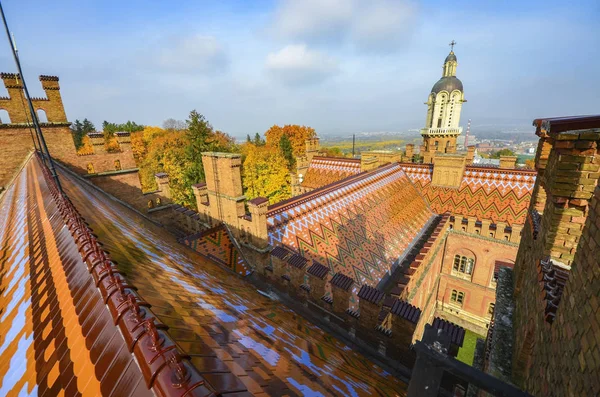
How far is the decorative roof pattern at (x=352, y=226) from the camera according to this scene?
410 inches

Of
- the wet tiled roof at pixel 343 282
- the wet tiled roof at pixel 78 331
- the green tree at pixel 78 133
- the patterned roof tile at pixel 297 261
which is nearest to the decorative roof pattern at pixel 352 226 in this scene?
the patterned roof tile at pixel 297 261

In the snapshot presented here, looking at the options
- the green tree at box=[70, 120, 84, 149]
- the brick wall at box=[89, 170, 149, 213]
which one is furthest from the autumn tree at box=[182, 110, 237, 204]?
the green tree at box=[70, 120, 84, 149]

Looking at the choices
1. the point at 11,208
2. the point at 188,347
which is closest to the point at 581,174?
the point at 188,347

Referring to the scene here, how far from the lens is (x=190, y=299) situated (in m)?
3.86

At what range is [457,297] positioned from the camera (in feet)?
60.8

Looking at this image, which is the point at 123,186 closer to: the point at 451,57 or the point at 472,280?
the point at 472,280

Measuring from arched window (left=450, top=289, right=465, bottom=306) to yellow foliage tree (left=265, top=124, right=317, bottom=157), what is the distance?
45.8 metres

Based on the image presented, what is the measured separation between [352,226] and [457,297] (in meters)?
12.1

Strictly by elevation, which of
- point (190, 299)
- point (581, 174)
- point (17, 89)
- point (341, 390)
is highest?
point (17, 89)

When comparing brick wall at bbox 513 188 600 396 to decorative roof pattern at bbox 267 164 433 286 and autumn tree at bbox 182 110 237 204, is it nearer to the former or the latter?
decorative roof pattern at bbox 267 164 433 286

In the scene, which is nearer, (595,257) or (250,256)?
(595,257)

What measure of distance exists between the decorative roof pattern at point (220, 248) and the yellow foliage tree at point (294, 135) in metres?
50.3

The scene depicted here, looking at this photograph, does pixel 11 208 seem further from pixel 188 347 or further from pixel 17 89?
pixel 17 89

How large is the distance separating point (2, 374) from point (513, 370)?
22.1 ft
